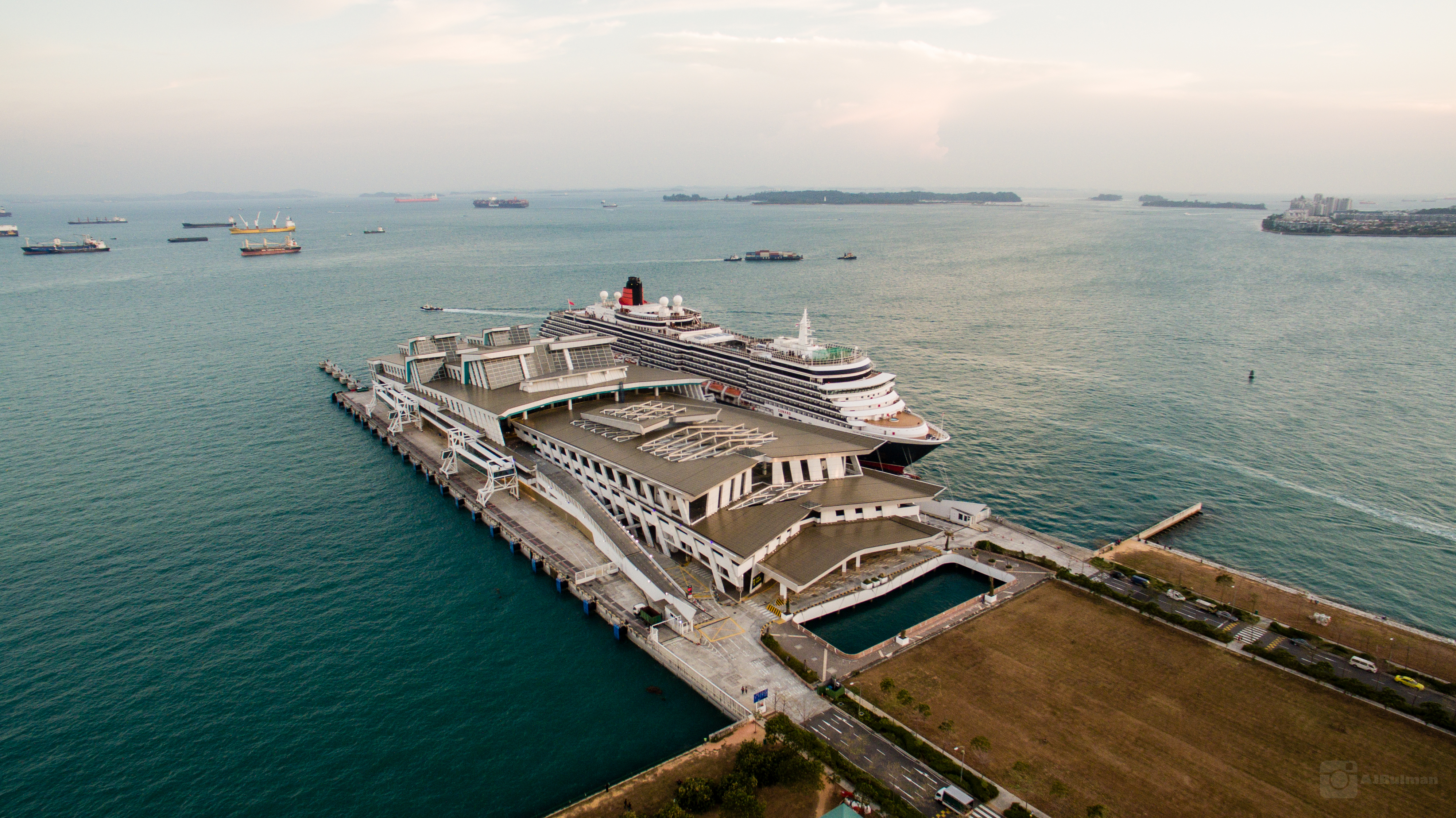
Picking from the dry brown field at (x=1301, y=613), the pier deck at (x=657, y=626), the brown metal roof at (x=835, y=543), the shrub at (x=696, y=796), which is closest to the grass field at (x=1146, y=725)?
the pier deck at (x=657, y=626)

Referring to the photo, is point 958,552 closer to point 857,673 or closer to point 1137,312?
point 857,673

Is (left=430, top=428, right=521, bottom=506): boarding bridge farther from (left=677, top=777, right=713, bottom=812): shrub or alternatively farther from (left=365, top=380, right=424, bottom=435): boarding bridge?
(left=677, top=777, right=713, bottom=812): shrub

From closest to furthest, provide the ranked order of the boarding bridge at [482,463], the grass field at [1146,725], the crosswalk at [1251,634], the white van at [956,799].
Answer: the white van at [956,799] < the grass field at [1146,725] < the crosswalk at [1251,634] < the boarding bridge at [482,463]

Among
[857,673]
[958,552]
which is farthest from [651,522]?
[958,552]

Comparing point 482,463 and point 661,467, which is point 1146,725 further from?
point 482,463

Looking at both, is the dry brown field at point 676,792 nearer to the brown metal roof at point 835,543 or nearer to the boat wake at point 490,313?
the brown metal roof at point 835,543

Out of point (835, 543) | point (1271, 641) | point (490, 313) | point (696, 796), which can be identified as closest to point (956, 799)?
point (696, 796)
